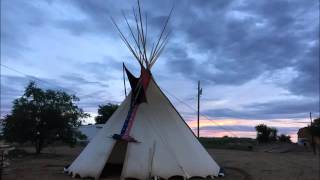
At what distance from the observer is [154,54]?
19.0m

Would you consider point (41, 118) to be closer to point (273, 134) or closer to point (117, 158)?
point (117, 158)

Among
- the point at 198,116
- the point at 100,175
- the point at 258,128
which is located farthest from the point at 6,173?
the point at 258,128

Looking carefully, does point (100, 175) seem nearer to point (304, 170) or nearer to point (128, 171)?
point (128, 171)

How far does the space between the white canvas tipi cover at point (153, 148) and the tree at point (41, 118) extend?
12.6 metres

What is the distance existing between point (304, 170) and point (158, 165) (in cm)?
776

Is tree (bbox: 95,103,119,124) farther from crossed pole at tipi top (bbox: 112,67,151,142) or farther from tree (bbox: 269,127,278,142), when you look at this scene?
crossed pole at tipi top (bbox: 112,67,151,142)

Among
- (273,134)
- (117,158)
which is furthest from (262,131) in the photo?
(117,158)

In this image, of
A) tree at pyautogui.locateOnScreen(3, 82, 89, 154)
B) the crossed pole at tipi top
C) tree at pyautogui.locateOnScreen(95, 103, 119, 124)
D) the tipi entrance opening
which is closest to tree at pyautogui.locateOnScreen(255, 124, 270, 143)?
tree at pyautogui.locateOnScreen(95, 103, 119, 124)

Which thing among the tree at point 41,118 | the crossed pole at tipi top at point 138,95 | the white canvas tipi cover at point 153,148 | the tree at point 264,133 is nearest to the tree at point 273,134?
the tree at point 264,133

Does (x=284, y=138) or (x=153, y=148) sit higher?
(x=284, y=138)

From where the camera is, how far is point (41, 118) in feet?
100

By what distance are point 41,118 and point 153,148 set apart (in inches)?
611

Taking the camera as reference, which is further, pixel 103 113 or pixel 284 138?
pixel 103 113

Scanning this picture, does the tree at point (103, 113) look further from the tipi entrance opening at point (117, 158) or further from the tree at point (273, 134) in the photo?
the tipi entrance opening at point (117, 158)
